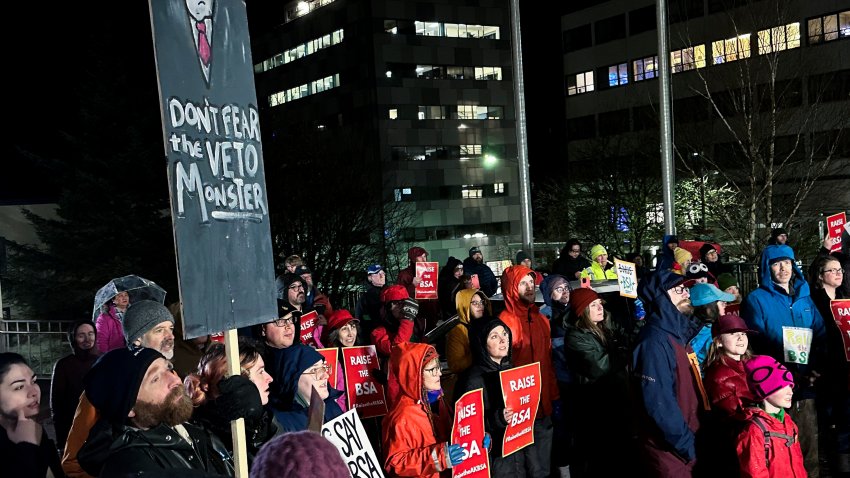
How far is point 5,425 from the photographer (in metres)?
4.55

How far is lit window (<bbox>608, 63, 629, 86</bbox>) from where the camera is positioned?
65.0 meters

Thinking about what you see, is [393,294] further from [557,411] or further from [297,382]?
[297,382]

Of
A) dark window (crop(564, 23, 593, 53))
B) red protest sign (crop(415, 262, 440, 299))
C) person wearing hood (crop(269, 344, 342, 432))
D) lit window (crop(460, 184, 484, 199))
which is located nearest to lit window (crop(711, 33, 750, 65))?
red protest sign (crop(415, 262, 440, 299))

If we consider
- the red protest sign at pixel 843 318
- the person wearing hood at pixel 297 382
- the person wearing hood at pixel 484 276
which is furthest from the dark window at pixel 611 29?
the person wearing hood at pixel 297 382

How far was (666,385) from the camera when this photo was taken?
18.4 feet

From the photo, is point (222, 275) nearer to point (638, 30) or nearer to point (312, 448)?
point (312, 448)

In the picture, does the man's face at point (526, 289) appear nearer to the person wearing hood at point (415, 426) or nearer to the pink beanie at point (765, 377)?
the person wearing hood at point (415, 426)

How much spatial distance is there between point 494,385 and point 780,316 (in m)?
3.08

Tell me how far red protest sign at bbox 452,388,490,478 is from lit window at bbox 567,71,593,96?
64.7m

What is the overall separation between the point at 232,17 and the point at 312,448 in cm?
240

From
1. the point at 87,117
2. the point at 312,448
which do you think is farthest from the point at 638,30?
the point at 312,448

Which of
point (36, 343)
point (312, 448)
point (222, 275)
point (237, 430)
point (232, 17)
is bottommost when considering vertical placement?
point (36, 343)

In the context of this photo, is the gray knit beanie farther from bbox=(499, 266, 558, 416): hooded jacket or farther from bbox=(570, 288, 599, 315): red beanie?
bbox=(570, 288, 599, 315): red beanie

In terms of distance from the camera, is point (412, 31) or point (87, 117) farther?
point (412, 31)
